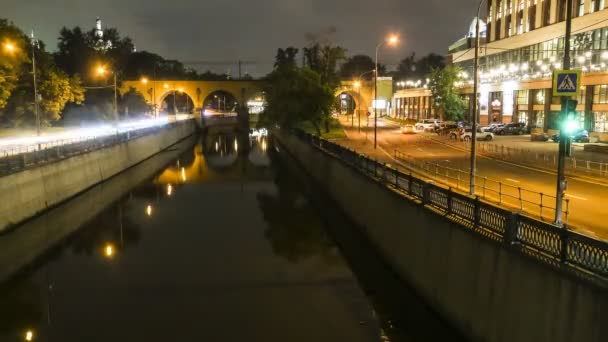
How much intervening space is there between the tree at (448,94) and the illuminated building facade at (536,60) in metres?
2.90

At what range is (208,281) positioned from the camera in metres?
23.9

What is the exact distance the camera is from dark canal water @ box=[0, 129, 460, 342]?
18.7 m

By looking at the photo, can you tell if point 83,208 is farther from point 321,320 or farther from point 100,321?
point 321,320

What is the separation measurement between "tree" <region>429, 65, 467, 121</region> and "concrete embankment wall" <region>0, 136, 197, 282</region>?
48.4 m

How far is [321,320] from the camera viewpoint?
757 inches

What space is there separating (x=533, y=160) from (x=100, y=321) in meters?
30.0

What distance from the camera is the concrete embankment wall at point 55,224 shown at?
2685 cm

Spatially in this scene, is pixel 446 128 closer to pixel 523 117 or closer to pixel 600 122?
pixel 523 117

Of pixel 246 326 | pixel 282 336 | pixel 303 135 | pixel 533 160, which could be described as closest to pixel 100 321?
pixel 246 326

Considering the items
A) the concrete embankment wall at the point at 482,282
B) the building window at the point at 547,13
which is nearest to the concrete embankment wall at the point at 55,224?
the concrete embankment wall at the point at 482,282

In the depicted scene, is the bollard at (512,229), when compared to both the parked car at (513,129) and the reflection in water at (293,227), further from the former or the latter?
the parked car at (513,129)

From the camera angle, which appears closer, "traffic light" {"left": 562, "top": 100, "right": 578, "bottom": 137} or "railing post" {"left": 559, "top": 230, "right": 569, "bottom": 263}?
"railing post" {"left": 559, "top": 230, "right": 569, "bottom": 263}

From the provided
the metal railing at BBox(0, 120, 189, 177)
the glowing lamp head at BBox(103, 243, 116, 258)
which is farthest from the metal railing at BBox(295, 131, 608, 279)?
the metal railing at BBox(0, 120, 189, 177)

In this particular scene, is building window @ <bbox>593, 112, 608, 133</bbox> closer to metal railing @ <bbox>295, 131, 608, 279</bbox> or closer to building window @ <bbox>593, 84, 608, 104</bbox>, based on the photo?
building window @ <bbox>593, 84, 608, 104</bbox>
